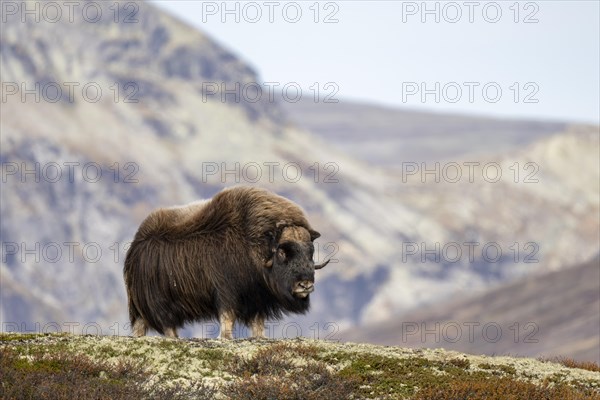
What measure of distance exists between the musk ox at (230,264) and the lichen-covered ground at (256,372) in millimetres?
1278

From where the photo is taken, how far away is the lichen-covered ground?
11.6 m

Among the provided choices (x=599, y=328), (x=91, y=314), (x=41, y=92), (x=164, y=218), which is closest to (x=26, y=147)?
(x=41, y=92)

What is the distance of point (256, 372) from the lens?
12.5 m

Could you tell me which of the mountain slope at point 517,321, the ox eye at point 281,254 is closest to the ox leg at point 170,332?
the ox eye at point 281,254

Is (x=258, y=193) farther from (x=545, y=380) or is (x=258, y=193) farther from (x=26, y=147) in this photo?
(x=26, y=147)

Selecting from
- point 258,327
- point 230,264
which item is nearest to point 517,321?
point 258,327

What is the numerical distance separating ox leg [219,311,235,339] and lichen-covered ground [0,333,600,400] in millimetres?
949

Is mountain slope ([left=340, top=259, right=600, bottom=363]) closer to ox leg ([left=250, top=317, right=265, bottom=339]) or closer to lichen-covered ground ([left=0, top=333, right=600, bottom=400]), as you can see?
ox leg ([left=250, top=317, right=265, bottom=339])

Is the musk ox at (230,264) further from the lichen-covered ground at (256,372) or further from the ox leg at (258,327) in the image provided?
the lichen-covered ground at (256,372)

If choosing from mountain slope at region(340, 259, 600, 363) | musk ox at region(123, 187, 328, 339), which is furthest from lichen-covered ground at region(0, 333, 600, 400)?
mountain slope at region(340, 259, 600, 363)

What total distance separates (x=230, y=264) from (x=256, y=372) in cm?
298

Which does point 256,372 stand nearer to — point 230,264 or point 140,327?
point 230,264

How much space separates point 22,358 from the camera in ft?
40.1

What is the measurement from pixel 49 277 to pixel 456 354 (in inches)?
6625
